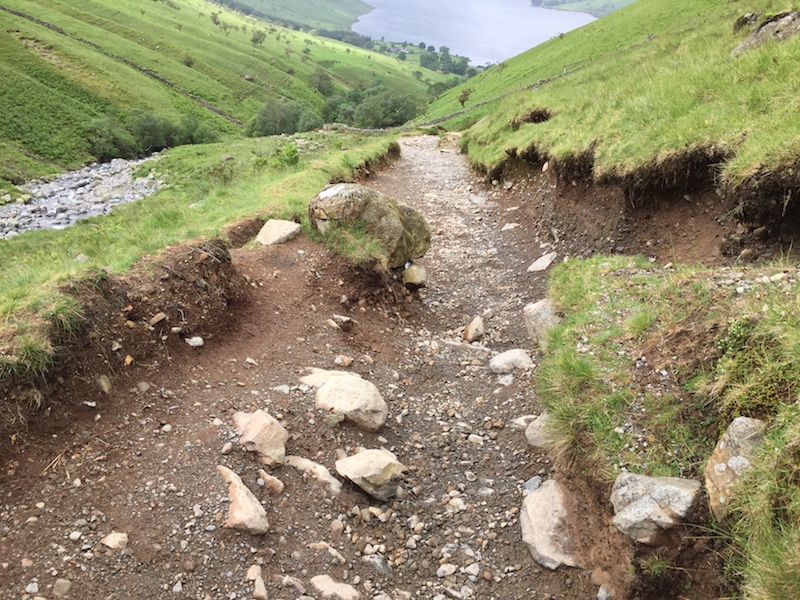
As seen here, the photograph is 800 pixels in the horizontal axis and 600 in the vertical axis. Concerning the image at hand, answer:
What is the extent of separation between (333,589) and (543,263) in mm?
9684

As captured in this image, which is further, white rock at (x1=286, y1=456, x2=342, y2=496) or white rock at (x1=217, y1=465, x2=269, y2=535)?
white rock at (x1=286, y1=456, x2=342, y2=496)

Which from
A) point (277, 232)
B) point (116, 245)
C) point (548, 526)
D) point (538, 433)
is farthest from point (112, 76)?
point (548, 526)

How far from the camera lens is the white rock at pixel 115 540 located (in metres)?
4.81

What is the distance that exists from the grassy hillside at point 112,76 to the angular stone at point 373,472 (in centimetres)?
6825

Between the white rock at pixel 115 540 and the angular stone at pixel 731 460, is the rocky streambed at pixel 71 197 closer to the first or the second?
the white rock at pixel 115 540

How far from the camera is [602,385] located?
5992 mm

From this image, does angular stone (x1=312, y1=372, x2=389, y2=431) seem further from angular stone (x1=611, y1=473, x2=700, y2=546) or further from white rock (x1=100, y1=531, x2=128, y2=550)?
angular stone (x1=611, y1=473, x2=700, y2=546)

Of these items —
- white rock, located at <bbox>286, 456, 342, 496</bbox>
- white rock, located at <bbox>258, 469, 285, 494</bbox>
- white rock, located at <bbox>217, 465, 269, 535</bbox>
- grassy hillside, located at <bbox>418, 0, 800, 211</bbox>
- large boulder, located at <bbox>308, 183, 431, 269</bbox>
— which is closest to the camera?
white rock, located at <bbox>217, 465, 269, 535</bbox>

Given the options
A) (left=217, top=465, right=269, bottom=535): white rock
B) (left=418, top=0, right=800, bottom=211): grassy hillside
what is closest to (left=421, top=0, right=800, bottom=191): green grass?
(left=418, top=0, right=800, bottom=211): grassy hillside

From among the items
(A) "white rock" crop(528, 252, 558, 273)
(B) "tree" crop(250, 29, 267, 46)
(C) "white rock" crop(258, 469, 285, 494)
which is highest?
(B) "tree" crop(250, 29, 267, 46)

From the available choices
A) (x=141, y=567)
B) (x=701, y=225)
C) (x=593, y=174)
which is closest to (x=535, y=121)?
(x=593, y=174)

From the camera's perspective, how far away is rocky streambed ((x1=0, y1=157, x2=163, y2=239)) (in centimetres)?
4062

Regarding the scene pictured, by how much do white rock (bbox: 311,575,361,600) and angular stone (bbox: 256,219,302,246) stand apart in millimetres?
8255

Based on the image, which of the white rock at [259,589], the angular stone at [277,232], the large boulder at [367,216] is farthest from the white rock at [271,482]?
the angular stone at [277,232]
